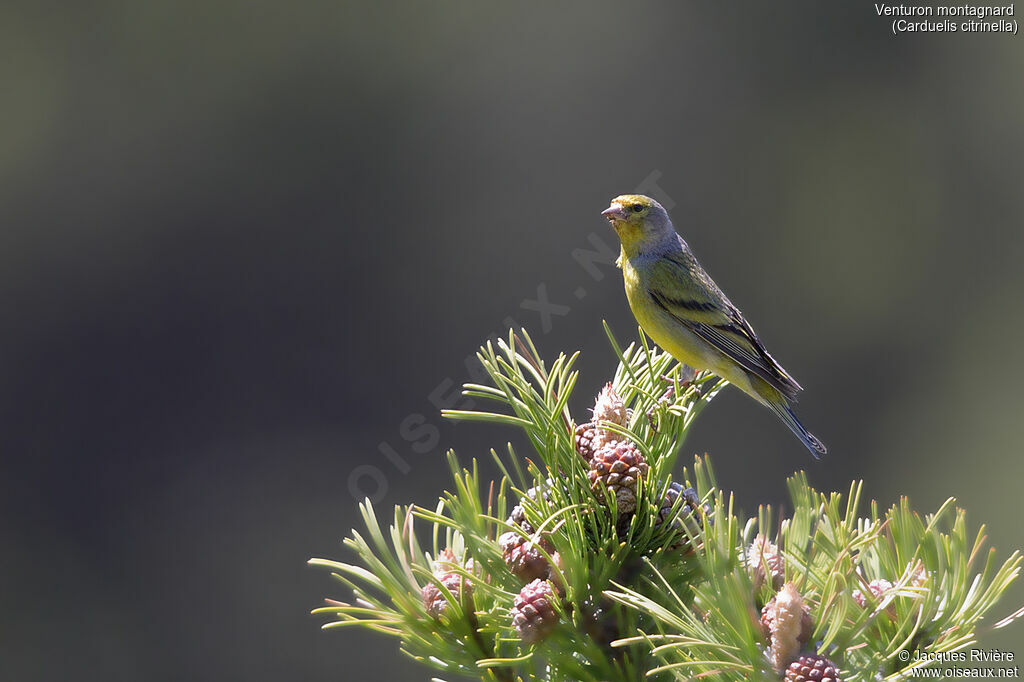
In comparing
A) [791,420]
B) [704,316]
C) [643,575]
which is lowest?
[791,420]

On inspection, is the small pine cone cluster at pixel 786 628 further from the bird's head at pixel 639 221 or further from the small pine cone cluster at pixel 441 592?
the bird's head at pixel 639 221

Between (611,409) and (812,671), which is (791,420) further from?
(812,671)

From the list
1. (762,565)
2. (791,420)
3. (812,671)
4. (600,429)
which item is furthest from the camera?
(791,420)

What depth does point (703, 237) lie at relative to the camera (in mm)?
6645

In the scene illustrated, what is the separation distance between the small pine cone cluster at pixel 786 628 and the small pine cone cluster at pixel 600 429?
0.23 meters

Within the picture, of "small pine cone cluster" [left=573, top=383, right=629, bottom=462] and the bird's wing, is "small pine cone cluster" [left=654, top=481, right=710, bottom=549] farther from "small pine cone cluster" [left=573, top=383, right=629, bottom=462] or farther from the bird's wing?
the bird's wing

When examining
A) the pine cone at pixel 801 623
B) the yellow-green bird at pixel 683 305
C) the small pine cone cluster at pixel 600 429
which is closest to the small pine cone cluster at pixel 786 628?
the pine cone at pixel 801 623

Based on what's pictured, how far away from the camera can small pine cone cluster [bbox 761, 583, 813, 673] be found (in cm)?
75

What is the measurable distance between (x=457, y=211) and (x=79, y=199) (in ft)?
8.42

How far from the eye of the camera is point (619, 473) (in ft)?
3.01

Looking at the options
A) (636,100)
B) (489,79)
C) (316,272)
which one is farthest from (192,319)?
(636,100)

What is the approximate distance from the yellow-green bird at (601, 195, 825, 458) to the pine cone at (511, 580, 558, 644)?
0.96 meters

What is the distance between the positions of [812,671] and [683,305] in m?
1.20

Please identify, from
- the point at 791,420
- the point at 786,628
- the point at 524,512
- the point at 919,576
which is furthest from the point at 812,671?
the point at 791,420
